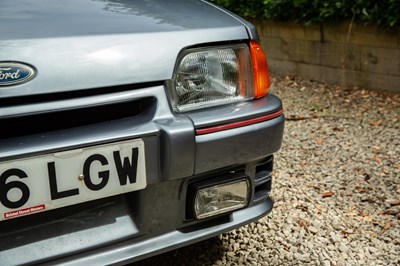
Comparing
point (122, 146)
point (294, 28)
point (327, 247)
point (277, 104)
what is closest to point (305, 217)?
point (327, 247)

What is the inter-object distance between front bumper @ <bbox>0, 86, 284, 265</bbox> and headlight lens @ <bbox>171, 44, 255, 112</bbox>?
0.17ft

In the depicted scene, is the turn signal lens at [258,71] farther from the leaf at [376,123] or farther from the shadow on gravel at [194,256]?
the leaf at [376,123]

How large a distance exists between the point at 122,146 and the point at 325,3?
3.97m

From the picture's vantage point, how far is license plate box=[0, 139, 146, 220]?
1313mm

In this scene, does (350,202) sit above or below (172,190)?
below

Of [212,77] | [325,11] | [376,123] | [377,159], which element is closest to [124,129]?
[212,77]

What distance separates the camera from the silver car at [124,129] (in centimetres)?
135

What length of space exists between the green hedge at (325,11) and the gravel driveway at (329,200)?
2.62ft

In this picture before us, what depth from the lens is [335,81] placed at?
16.9 feet

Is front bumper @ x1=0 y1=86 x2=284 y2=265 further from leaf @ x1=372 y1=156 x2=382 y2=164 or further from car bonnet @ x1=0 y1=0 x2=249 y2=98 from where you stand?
leaf @ x1=372 y1=156 x2=382 y2=164

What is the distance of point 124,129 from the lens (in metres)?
1.45

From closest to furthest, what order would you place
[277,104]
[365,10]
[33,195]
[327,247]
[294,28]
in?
Answer: [33,195]
[277,104]
[327,247]
[365,10]
[294,28]

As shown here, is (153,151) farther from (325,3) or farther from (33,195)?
(325,3)

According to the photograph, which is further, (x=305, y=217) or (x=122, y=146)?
(x=305, y=217)
